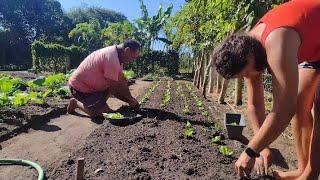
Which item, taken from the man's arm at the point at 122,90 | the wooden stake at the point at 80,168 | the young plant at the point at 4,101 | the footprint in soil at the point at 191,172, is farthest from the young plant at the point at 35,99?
the wooden stake at the point at 80,168

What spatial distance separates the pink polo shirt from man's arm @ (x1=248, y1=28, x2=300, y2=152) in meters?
3.93

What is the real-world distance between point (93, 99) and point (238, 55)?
435 centimetres

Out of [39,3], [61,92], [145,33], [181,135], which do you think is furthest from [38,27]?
[181,135]

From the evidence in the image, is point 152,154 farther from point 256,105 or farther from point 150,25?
point 150,25

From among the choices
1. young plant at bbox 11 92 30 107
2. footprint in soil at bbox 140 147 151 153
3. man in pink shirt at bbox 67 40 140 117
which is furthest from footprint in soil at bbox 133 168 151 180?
young plant at bbox 11 92 30 107

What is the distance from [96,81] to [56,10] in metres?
49.0

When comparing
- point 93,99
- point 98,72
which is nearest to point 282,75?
point 98,72

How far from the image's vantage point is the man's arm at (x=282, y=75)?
2092 mm

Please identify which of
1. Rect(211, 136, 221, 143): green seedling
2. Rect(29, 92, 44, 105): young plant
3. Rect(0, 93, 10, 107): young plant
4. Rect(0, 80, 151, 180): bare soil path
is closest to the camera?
Rect(0, 80, 151, 180): bare soil path

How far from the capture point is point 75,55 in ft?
93.3

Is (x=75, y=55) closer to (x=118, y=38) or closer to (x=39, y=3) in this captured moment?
(x=118, y=38)

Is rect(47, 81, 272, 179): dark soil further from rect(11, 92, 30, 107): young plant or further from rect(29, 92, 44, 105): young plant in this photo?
rect(29, 92, 44, 105): young plant

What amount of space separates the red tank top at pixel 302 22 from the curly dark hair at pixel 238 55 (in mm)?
54

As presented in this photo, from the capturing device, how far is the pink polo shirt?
5.96 meters
